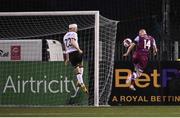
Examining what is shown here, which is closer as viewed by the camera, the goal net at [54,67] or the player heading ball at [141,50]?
the goal net at [54,67]

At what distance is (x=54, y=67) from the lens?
14.8 meters

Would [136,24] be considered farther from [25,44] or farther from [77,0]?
[25,44]

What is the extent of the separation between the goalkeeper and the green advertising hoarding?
5.5 inches

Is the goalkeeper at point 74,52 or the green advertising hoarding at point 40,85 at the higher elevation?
the goalkeeper at point 74,52

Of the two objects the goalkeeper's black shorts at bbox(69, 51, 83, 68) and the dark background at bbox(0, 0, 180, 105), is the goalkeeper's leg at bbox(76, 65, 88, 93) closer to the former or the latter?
the goalkeeper's black shorts at bbox(69, 51, 83, 68)

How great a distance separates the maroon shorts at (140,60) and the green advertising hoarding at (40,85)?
1251 mm

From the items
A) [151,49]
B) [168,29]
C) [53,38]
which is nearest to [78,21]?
[53,38]

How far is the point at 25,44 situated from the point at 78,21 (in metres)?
1.68

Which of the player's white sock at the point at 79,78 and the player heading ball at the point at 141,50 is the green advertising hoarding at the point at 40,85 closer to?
the player's white sock at the point at 79,78

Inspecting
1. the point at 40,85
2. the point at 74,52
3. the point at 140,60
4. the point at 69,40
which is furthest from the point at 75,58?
the point at 140,60

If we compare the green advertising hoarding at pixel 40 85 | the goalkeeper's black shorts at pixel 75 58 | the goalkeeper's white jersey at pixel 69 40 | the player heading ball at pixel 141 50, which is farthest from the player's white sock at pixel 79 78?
the player heading ball at pixel 141 50

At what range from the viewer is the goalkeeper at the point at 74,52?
1464 cm

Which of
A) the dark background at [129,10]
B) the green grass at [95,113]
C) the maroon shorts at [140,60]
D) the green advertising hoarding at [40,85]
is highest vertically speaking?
the dark background at [129,10]

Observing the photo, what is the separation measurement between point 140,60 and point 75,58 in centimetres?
163
